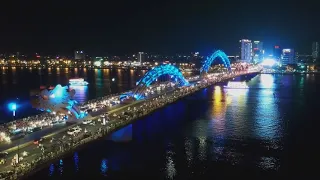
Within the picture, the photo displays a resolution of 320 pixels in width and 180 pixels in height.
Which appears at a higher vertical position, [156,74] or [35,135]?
[156,74]

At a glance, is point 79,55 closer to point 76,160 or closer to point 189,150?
A: point 189,150

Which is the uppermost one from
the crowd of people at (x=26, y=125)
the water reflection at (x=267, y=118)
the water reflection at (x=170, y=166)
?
the crowd of people at (x=26, y=125)

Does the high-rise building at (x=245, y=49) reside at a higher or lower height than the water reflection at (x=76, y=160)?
higher

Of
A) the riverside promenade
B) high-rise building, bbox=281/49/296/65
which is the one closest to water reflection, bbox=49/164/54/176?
the riverside promenade

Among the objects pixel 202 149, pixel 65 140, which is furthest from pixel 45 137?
pixel 202 149

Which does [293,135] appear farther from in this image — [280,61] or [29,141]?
[280,61]

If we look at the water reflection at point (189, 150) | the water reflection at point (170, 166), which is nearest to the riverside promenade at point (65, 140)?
the water reflection at point (170, 166)

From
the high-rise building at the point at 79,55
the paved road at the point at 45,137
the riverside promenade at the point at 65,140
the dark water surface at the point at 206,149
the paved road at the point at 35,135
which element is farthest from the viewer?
the high-rise building at the point at 79,55

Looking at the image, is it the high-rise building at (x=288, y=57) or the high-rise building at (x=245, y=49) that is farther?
the high-rise building at (x=245, y=49)

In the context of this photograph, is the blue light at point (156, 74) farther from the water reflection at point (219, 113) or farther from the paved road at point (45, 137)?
the paved road at point (45, 137)
